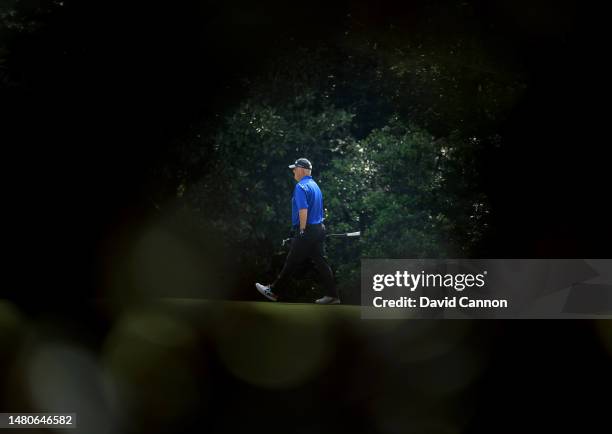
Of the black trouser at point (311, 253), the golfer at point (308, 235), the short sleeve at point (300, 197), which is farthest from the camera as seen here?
the black trouser at point (311, 253)

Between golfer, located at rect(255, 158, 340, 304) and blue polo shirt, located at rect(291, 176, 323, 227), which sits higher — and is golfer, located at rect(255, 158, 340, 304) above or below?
below

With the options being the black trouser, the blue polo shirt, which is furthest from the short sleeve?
the black trouser

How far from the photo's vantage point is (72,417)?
434 centimetres

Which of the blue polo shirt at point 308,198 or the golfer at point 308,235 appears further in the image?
the golfer at point 308,235

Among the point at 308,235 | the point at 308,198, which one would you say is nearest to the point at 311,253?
the point at 308,235

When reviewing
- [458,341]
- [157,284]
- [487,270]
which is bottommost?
[157,284]

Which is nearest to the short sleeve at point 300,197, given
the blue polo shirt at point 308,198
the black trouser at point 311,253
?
the blue polo shirt at point 308,198

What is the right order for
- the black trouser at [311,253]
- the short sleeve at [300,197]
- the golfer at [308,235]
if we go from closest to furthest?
1. the short sleeve at [300,197]
2. the golfer at [308,235]
3. the black trouser at [311,253]

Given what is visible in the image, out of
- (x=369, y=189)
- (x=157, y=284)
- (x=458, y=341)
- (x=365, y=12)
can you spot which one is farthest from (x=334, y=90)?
(x=458, y=341)

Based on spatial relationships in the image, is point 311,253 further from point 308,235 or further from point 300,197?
point 300,197

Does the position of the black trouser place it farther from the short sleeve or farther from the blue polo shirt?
the short sleeve

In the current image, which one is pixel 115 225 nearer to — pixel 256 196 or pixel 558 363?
pixel 256 196

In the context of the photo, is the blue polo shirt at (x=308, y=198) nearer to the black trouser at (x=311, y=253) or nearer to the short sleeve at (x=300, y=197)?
the short sleeve at (x=300, y=197)

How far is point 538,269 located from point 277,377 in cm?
357
